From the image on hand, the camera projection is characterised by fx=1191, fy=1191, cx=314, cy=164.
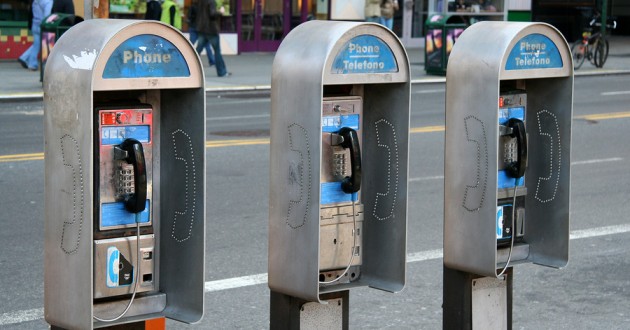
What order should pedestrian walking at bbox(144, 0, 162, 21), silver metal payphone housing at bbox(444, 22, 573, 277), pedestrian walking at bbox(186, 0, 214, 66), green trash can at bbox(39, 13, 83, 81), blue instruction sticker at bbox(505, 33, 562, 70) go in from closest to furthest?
silver metal payphone housing at bbox(444, 22, 573, 277) < blue instruction sticker at bbox(505, 33, 562, 70) < green trash can at bbox(39, 13, 83, 81) < pedestrian walking at bbox(144, 0, 162, 21) < pedestrian walking at bbox(186, 0, 214, 66)

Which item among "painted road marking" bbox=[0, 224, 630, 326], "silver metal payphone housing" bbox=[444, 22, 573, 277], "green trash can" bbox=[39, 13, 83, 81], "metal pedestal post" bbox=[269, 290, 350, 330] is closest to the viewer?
"metal pedestal post" bbox=[269, 290, 350, 330]

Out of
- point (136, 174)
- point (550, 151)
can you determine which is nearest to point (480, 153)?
point (550, 151)

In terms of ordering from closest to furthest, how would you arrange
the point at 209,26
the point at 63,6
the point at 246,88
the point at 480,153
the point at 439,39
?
the point at 480,153 → the point at 246,88 → the point at 63,6 → the point at 209,26 → the point at 439,39

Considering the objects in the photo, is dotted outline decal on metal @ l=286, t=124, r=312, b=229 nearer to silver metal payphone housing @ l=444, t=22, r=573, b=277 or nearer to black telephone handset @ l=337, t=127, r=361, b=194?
black telephone handset @ l=337, t=127, r=361, b=194

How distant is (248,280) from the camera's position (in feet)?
26.5

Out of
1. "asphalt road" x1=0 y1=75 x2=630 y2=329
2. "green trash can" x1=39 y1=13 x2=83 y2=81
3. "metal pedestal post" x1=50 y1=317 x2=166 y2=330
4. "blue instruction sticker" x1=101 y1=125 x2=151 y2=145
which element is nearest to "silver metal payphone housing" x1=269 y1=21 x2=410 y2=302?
"metal pedestal post" x1=50 y1=317 x2=166 y2=330

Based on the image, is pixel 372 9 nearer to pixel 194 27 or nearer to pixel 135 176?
pixel 194 27

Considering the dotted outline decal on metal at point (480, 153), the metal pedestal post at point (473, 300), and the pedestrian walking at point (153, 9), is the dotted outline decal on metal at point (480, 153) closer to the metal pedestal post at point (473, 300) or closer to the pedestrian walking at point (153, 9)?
the metal pedestal post at point (473, 300)

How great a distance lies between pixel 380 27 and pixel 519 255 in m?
1.53

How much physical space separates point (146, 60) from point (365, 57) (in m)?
1.02

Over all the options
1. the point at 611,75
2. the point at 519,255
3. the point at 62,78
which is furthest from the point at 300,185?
the point at 611,75

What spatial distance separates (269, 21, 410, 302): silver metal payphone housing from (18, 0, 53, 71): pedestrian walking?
1738 centimetres

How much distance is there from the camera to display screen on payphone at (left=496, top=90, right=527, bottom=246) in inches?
223

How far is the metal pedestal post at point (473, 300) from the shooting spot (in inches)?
216
